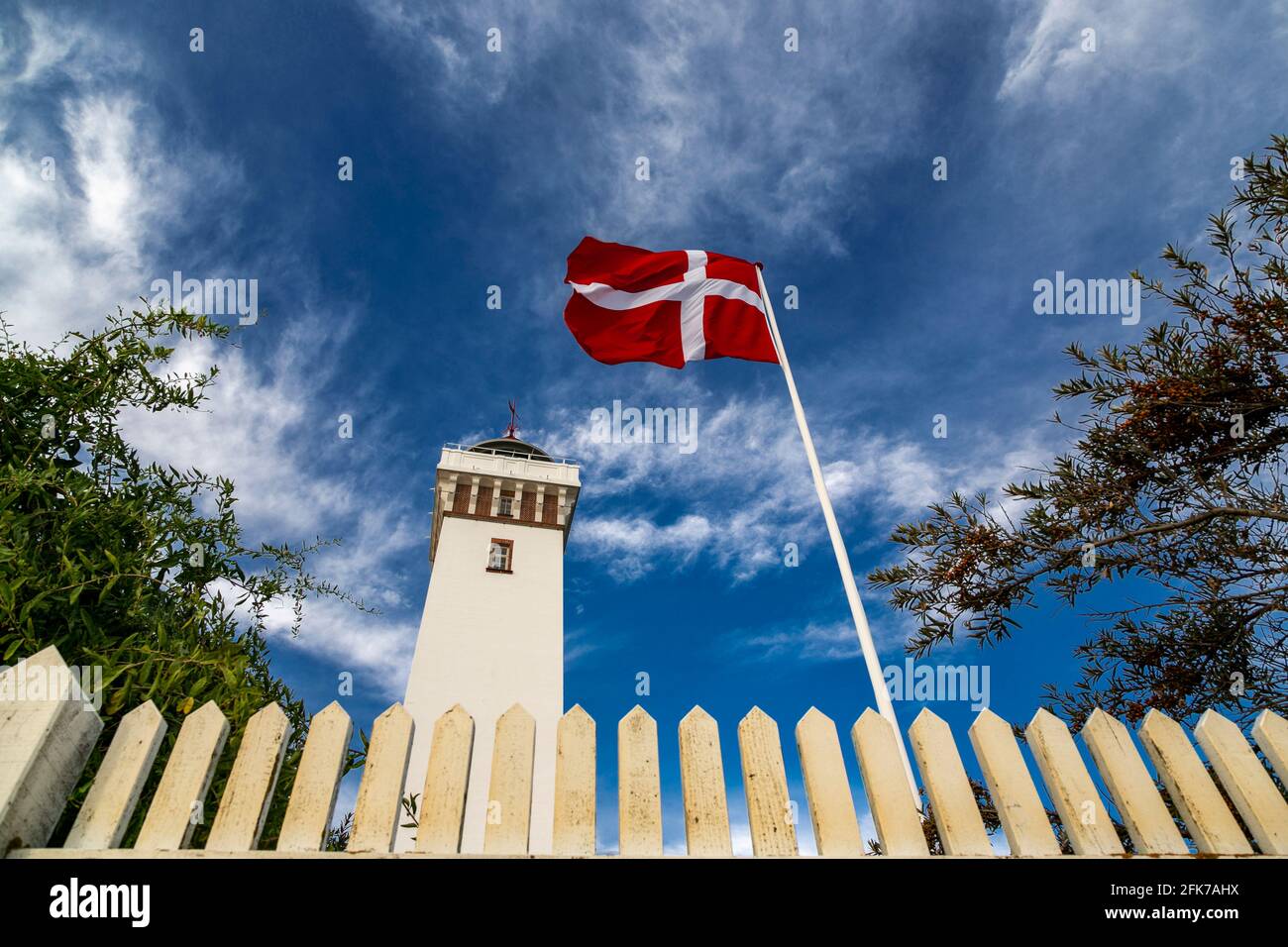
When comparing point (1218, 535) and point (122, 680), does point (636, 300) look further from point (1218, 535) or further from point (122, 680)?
point (122, 680)

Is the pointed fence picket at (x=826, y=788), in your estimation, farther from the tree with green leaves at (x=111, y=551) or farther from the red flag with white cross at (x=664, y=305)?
the red flag with white cross at (x=664, y=305)

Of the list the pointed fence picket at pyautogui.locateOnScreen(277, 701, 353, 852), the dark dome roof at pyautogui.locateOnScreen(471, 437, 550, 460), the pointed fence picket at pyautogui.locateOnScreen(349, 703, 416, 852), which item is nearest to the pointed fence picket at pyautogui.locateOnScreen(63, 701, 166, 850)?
the pointed fence picket at pyautogui.locateOnScreen(277, 701, 353, 852)

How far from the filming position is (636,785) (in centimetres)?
239

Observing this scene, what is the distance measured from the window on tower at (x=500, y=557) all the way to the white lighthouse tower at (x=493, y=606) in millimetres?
35

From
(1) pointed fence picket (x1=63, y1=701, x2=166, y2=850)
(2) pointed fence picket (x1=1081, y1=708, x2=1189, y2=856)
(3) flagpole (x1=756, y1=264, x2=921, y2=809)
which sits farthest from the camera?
(3) flagpole (x1=756, y1=264, x2=921, y2=809)

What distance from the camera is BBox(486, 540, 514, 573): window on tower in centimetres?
2389

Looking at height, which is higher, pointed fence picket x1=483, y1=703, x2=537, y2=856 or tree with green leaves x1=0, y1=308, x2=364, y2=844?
tree with green leaves x1=0, y1=308, x2=364, y2=844

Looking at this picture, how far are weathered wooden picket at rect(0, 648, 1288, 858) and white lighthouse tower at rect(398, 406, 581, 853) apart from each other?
14949 millimetres

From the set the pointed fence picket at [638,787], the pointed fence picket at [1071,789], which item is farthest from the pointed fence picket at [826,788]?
the pointed fence picket at [1071,789]

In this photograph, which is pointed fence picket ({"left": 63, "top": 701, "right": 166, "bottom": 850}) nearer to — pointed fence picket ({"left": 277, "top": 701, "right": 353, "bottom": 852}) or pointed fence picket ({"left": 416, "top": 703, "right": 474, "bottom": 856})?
pointed fence picket ({"left": 277, "top": 701, "right": 353, "bottom": 852})

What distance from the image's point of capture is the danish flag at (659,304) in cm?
865

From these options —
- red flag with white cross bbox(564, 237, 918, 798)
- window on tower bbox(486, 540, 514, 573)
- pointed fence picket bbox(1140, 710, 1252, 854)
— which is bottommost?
pointed fence picket bbox(1140, 710, 1252, 854)
